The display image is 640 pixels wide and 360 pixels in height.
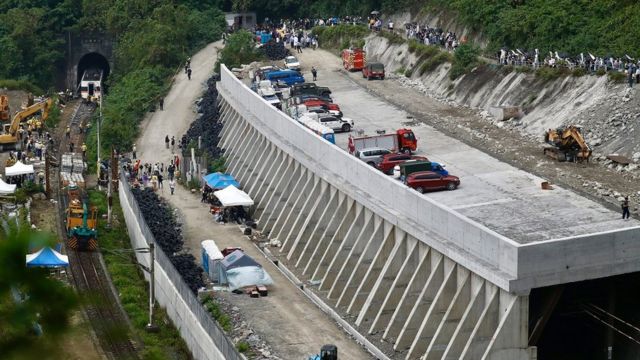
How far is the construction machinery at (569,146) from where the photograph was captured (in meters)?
49.4

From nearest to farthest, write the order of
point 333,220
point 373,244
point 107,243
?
point 373,244 < point 333,220 < point 107,243

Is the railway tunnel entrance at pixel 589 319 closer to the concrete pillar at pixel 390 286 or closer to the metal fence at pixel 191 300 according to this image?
the concrete pillar at pixel 390 286

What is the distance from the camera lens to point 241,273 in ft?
153

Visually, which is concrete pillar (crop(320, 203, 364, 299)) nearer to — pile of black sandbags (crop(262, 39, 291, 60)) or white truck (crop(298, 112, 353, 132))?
white truck (crop(298, 112, 353, 132))

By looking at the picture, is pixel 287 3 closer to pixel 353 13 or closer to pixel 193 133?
pixel 353 13

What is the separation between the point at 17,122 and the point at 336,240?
3968 cm

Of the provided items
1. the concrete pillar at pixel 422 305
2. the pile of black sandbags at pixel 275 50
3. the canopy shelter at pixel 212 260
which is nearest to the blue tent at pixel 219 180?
the canopy shelter at pixel 212 260

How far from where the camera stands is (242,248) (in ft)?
177

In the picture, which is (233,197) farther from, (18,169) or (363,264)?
(18,169)

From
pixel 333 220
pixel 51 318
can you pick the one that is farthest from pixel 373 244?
pixel 51 318

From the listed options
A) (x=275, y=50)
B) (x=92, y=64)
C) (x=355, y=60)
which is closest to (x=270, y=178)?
(x=355, y=60)

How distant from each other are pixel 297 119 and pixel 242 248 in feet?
34.8

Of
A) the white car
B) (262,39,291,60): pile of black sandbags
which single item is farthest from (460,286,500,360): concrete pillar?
(262,39,291,60): pile of black sandbags

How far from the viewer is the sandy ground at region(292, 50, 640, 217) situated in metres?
45.5
